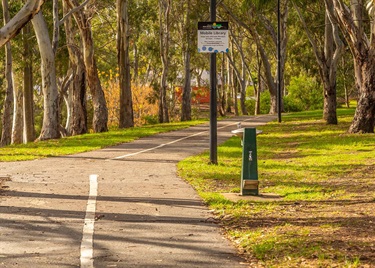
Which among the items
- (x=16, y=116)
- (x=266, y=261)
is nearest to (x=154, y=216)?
(x=266, y=261)

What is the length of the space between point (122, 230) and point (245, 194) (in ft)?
12.3

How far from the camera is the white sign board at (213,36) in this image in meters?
16.4

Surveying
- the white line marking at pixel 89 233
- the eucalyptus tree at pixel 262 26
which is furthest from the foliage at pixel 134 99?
the white line marking at pixel 89 233

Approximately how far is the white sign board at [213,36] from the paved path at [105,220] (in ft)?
8.81

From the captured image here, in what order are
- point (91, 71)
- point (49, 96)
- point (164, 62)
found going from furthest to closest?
1. point (164, 62)
2. point (91, 71)
3. point (49, 96)

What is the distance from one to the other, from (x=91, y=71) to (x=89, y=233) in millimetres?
27198

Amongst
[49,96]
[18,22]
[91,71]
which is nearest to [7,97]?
Result: [91,71]

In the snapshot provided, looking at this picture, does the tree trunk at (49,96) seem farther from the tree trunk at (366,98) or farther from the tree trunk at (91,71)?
the tree trunk at (366,98)

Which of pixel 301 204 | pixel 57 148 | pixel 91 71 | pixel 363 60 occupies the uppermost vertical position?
pixel 91 71

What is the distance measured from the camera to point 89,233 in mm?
8773

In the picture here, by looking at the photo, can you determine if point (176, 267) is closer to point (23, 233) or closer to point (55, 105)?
point (23, 233)

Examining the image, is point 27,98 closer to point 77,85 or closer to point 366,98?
point 77,85

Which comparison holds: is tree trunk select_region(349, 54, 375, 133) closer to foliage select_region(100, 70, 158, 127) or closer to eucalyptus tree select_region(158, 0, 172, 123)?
eucalyptus tree select_region(158, 0, 172, 123)

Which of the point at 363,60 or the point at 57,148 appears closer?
the point at 57,148
